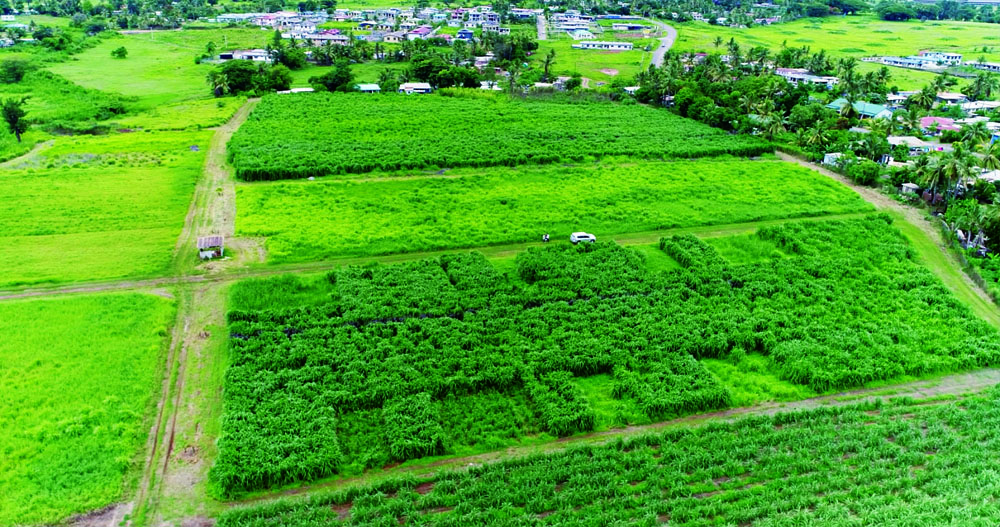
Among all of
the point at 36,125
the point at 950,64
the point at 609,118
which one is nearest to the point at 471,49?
the point at 609,118

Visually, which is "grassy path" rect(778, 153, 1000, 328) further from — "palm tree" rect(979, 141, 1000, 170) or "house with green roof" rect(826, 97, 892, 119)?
"house with green roof" rect(826, 97, 892, 119)

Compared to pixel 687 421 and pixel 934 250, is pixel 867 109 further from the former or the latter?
pixel 687 421

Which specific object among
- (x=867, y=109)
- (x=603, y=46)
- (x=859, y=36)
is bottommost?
(x=867, y=109)

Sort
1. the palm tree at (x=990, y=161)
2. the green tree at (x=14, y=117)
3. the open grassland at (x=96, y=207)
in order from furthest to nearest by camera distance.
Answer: the green tree at (x=14, y=117), the palm tree at (x=990, y=161), the open grassland at (x=96, y=207)

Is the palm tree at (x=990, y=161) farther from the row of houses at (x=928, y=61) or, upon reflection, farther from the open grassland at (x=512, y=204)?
the row of houses at (x=928, y=61)

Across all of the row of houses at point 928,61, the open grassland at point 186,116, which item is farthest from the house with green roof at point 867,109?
the open grassland at point 186,116

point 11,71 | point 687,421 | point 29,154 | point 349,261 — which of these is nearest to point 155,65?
point 11,71
